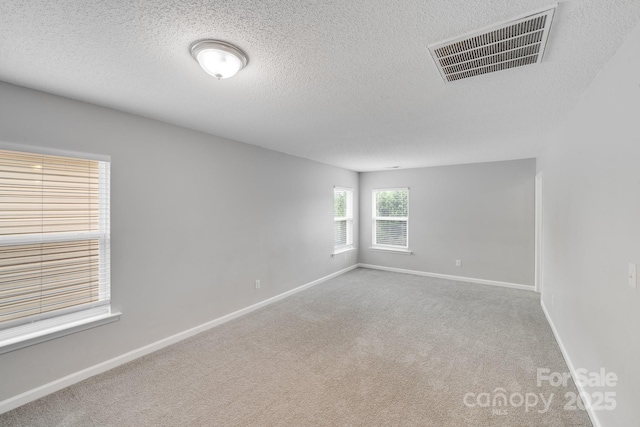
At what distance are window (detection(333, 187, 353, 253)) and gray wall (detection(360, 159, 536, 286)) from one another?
Answer: 767mm

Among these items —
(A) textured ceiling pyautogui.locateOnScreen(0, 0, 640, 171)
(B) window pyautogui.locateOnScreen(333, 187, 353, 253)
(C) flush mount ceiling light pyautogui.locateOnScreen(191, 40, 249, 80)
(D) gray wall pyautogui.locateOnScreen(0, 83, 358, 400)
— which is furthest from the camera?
(B) window pyautogui.locateOnScreen(333, 187, 353, 253)

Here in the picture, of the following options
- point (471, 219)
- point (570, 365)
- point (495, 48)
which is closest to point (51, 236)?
point (495, 48)

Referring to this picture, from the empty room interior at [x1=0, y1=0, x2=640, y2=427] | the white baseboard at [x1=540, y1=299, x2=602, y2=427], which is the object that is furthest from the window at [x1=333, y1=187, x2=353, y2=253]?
the white baseboard at [x1=540, y1=299, x2=602, y2=427]

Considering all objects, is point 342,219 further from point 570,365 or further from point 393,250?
point 570,365

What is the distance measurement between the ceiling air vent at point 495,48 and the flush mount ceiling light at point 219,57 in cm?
112

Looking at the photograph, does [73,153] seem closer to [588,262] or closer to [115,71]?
[115,71]

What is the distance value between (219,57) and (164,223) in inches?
77.1

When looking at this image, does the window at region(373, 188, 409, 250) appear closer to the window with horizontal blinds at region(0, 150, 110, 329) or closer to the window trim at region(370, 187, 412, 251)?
the window trim at region(370, 187, 412, 251)

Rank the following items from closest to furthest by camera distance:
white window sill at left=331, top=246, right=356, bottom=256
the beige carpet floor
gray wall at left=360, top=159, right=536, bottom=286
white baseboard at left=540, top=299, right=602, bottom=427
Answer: white baseboard at left=540, top=299, right=602, bottom=427, the beige carpet floor, gray wall at left=360, top=159, right=536, bottom=286, white window sill at left=331, top=246, right=356, bottom=256

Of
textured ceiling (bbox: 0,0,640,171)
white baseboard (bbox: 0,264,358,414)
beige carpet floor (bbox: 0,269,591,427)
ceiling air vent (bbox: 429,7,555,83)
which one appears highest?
textured ceiling (bbox: 0,0,640,171)

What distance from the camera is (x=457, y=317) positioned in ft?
11.7

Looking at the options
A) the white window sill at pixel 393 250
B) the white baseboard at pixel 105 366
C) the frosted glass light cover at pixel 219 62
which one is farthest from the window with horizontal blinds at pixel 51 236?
the white window sill at pixel 393 250

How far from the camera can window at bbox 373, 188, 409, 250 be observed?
239 inches

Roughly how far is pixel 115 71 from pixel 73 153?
93 cm
